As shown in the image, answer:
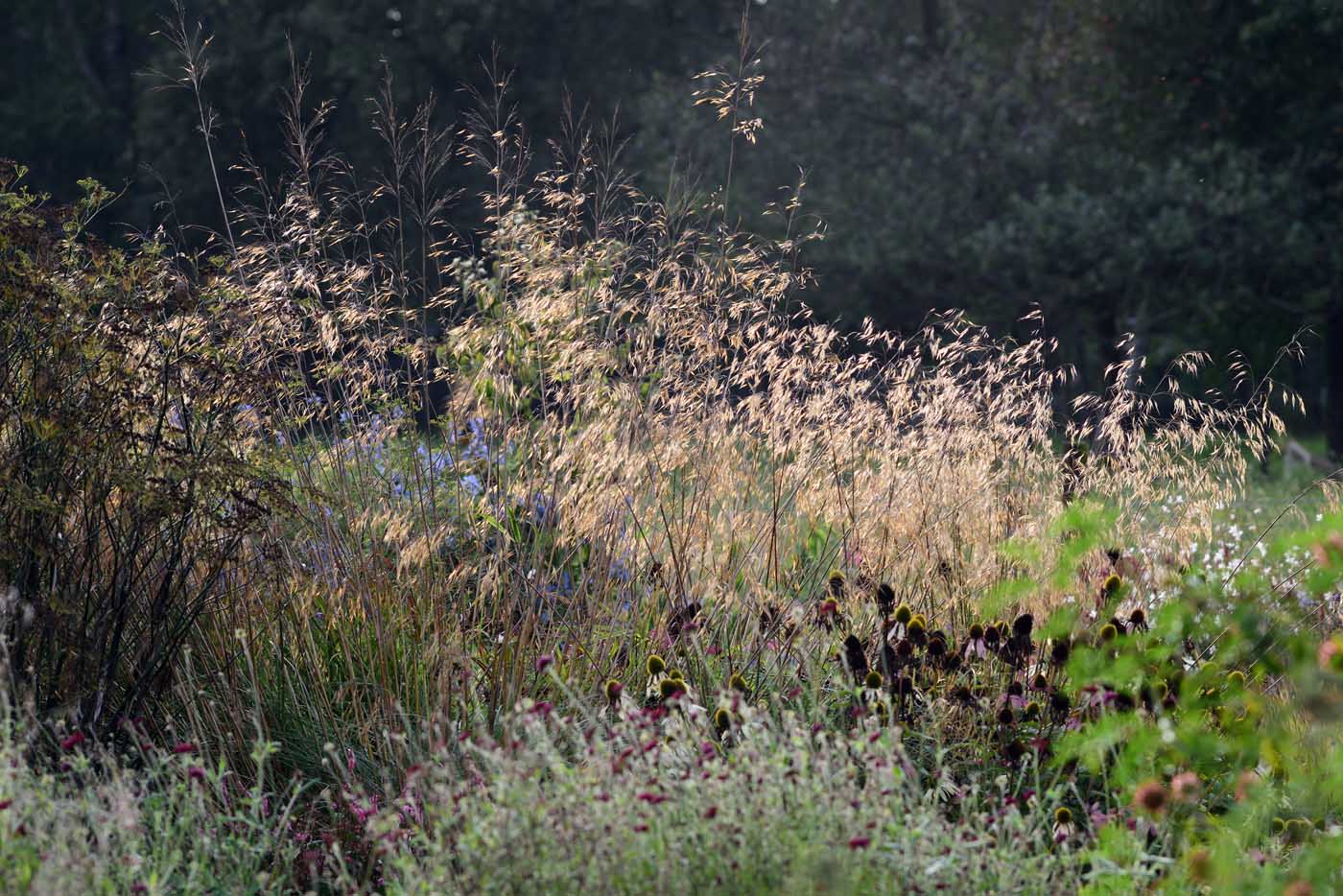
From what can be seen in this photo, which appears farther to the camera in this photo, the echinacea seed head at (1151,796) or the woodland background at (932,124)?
the woodland background at (932,124)

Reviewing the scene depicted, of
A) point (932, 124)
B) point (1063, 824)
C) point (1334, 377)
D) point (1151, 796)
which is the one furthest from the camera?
point (1334, 377)

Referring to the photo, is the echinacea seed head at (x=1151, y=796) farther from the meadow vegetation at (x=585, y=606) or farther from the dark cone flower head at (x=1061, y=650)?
the dark cone flower head at (x=1061, y=650)

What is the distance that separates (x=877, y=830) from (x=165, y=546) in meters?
2.32

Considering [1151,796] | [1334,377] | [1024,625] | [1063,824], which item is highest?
[1151,796]

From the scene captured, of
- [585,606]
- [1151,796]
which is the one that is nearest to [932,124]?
[585,606]

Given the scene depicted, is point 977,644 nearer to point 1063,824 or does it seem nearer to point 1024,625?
point 1024,625

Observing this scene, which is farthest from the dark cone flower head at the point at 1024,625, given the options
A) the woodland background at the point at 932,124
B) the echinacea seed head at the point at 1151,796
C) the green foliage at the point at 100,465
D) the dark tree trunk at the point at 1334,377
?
the dark tree trunk at the point at 1334,377

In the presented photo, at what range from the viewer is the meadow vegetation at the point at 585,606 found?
8.25ft

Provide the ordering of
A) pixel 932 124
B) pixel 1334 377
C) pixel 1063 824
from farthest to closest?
pixel 1334 377, pixel 932 124, pixel 1063 824

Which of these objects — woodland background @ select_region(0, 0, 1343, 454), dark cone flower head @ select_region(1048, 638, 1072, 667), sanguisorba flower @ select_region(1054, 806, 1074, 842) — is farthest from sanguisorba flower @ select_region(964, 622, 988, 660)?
woodland background @ select_region(0, 0, 1343, 454)

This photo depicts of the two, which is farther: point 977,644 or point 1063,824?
point 977,644

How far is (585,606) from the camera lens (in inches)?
173

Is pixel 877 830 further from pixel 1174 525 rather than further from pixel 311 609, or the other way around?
pixel 1174 525

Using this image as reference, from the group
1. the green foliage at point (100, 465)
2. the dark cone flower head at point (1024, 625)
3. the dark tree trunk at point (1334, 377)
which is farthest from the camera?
the dark tree trunk at point (1334, 377)
